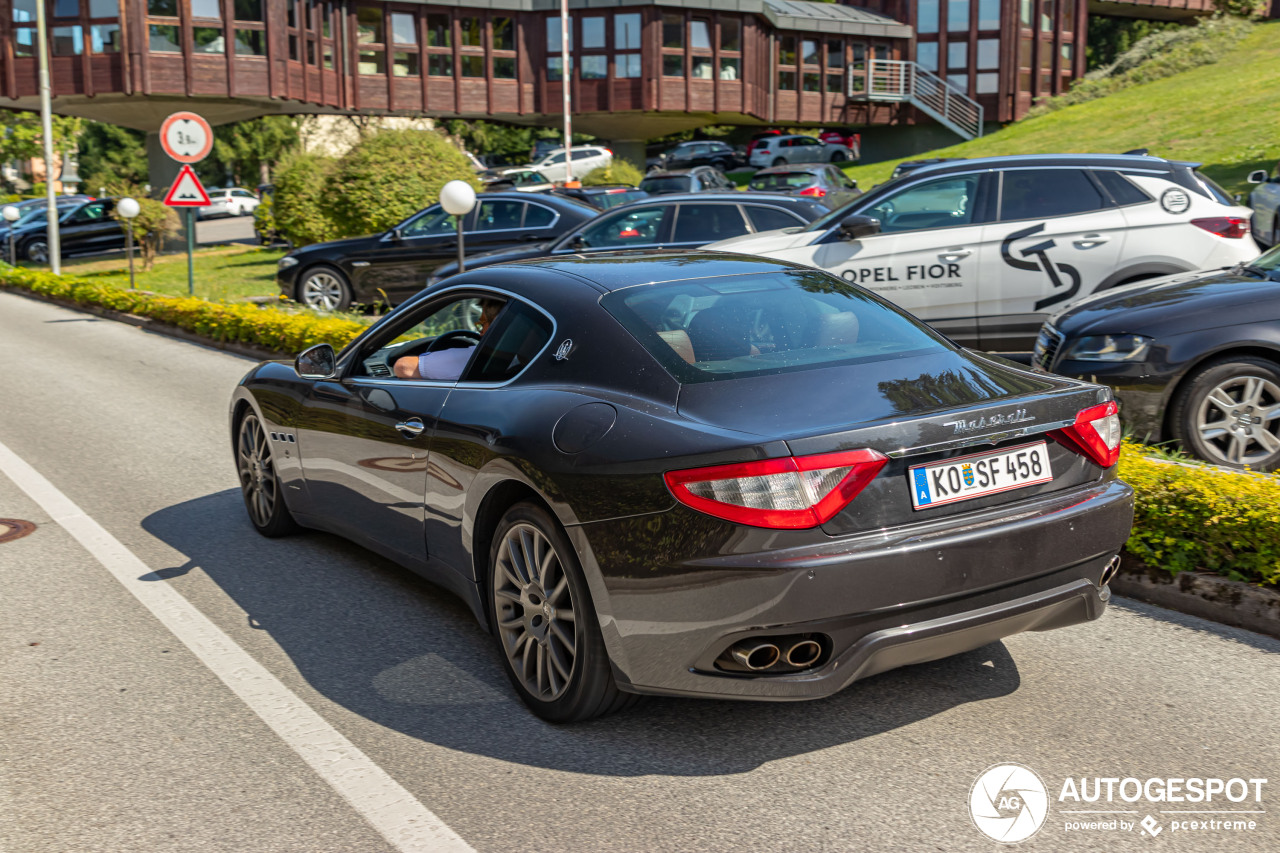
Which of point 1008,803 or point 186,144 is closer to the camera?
point 1008,803

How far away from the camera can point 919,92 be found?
55.3 m

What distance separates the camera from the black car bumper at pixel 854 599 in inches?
134

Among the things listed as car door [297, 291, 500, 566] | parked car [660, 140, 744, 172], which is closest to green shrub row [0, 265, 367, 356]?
car door [297, 291, 500, 566]

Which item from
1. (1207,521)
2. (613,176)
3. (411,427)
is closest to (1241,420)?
(1207,521)

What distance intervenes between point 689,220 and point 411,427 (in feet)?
27.7

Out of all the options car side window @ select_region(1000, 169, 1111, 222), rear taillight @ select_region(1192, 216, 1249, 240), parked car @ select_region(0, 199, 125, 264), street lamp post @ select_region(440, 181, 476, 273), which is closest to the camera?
rear taillight @ select_region(1192, 216, 1249, 240)

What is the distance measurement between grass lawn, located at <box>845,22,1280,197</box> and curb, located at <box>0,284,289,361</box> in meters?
19.8

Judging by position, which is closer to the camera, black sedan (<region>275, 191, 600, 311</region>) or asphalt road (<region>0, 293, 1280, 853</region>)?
asphalt road (<region>0, 293, 1280, 853</region>)

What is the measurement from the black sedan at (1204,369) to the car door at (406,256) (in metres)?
11.0

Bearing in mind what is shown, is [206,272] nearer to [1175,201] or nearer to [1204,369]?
[1175,201]

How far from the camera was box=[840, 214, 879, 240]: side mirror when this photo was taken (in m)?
10.0

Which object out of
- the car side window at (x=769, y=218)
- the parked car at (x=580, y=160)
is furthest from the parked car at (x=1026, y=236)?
the parked car at (x=580, y=160)

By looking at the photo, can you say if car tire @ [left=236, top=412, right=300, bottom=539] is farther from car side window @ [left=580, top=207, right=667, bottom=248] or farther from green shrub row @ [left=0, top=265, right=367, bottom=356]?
car side window @ [left=580, top=207, right=667, bottom=248]

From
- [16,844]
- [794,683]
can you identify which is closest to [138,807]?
[16,844]
